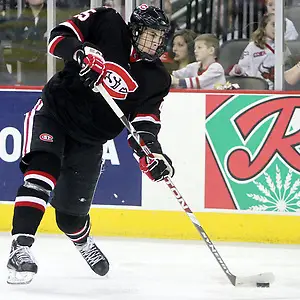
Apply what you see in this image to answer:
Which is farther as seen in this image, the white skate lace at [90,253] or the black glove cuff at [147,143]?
the white skate lace at [90,253]

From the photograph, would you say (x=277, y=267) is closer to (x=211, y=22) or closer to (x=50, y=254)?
(x=50, y=254)

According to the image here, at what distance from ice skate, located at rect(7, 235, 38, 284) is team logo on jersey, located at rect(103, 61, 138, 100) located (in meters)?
0.59

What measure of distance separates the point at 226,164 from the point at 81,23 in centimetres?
145

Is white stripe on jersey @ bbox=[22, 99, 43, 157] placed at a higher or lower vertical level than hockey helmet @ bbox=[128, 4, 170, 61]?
lower

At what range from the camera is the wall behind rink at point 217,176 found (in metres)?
4.34

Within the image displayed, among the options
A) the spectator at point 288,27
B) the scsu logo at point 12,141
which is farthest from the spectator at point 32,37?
the spectator at point 288,27

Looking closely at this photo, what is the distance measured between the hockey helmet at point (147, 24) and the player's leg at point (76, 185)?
38 centimetres

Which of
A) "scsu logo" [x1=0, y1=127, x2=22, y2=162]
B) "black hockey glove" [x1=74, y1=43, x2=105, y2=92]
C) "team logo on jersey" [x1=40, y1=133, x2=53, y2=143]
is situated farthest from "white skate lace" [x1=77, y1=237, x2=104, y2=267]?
"scsu logo" [x1=0, y1=127, x2=22, y2=162]

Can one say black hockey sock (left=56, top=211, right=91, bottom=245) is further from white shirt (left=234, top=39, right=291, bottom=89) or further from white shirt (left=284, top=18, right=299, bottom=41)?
white shirt (left=284, top=18, right=299, bottom=41)

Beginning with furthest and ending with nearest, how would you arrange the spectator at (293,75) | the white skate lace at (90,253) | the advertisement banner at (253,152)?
the spectator at (293,75)
the advertisement banner at (253,152)
the white skate lace at (90,253)

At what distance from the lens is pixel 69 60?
3.11 meters

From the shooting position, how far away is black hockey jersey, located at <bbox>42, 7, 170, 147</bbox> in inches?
126

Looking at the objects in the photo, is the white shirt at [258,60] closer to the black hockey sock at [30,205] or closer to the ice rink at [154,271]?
the ice rink at [154,271]

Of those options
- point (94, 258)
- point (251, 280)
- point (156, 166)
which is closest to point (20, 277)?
point (94, 258)
